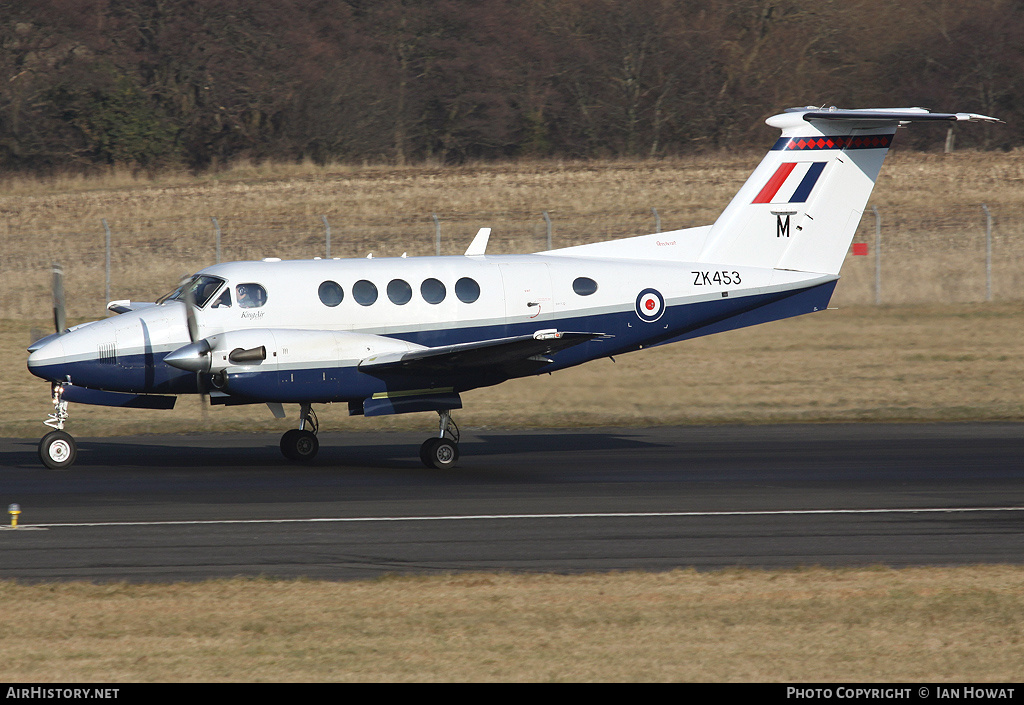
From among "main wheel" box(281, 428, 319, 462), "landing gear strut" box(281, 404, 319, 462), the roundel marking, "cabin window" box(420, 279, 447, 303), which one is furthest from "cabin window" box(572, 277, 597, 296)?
"main wheel" box(281, 428, 319, 462)

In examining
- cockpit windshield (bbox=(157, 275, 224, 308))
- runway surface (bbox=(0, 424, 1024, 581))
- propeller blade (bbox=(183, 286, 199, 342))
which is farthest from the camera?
cockpit windshield (bbox=(157, 275, 224, 308))

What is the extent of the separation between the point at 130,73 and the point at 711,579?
54.4m

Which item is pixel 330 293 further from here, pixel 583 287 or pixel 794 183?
pixel 794 183

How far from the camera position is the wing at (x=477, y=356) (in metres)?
16.5

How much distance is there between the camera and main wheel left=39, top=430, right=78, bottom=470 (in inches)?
684

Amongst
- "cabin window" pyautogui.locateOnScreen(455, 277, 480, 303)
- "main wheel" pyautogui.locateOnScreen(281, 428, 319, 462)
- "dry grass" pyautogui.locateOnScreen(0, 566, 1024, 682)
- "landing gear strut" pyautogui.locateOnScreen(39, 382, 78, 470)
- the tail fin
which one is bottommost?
"main wheel" pyautogui.locateOnScreen(281, 428, 319, 462)

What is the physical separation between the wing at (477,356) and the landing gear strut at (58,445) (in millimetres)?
4370

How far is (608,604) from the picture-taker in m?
9.68

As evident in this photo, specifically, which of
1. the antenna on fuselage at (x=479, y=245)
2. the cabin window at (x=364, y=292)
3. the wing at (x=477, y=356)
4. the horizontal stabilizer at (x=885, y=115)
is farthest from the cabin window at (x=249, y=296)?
the horizontal stabilizer at (x=885, y=115)

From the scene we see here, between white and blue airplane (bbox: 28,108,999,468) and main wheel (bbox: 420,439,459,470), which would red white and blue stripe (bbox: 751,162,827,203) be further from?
main wheel (bbox: 420,439,459,470)

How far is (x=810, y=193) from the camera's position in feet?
65.3

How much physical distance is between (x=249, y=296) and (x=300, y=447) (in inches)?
101

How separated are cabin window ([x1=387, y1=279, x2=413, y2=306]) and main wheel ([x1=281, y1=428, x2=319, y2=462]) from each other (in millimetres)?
2562

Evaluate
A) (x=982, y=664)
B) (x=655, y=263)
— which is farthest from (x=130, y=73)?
(x=982, y=664)
